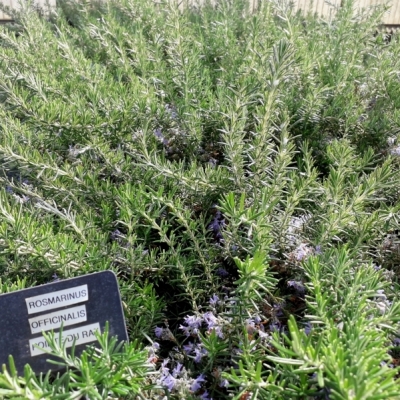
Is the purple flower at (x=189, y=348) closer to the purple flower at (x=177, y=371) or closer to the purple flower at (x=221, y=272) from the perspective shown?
the purple flower at (x=177, y=371)

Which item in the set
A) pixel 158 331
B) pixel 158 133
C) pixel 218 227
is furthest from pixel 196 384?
pixel 158 133

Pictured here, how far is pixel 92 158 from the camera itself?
131 cm

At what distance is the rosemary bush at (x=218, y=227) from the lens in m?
0.71

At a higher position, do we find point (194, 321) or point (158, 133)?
point (158, 133)

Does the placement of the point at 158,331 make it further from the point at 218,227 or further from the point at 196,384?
the point at 218,227

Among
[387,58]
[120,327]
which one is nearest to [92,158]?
[120,327]

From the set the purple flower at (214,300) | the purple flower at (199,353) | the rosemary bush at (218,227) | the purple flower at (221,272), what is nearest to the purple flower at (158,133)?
the rosemary bush at (218,227)

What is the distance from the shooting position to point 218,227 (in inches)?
50.5

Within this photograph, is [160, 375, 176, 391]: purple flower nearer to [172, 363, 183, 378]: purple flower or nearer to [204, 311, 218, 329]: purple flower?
[172, 363, 183, 378]: purple flower

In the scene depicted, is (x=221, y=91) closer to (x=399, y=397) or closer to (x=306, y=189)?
(x=306, y=189)

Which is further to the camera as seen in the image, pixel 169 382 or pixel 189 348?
pixel 189 348

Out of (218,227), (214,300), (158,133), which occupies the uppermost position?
(158,133)

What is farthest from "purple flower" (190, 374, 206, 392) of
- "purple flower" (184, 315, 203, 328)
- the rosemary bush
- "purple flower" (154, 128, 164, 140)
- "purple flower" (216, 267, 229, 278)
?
"purple flower" (154, 128, 164, 140)

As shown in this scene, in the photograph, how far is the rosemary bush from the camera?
2.35 ft
